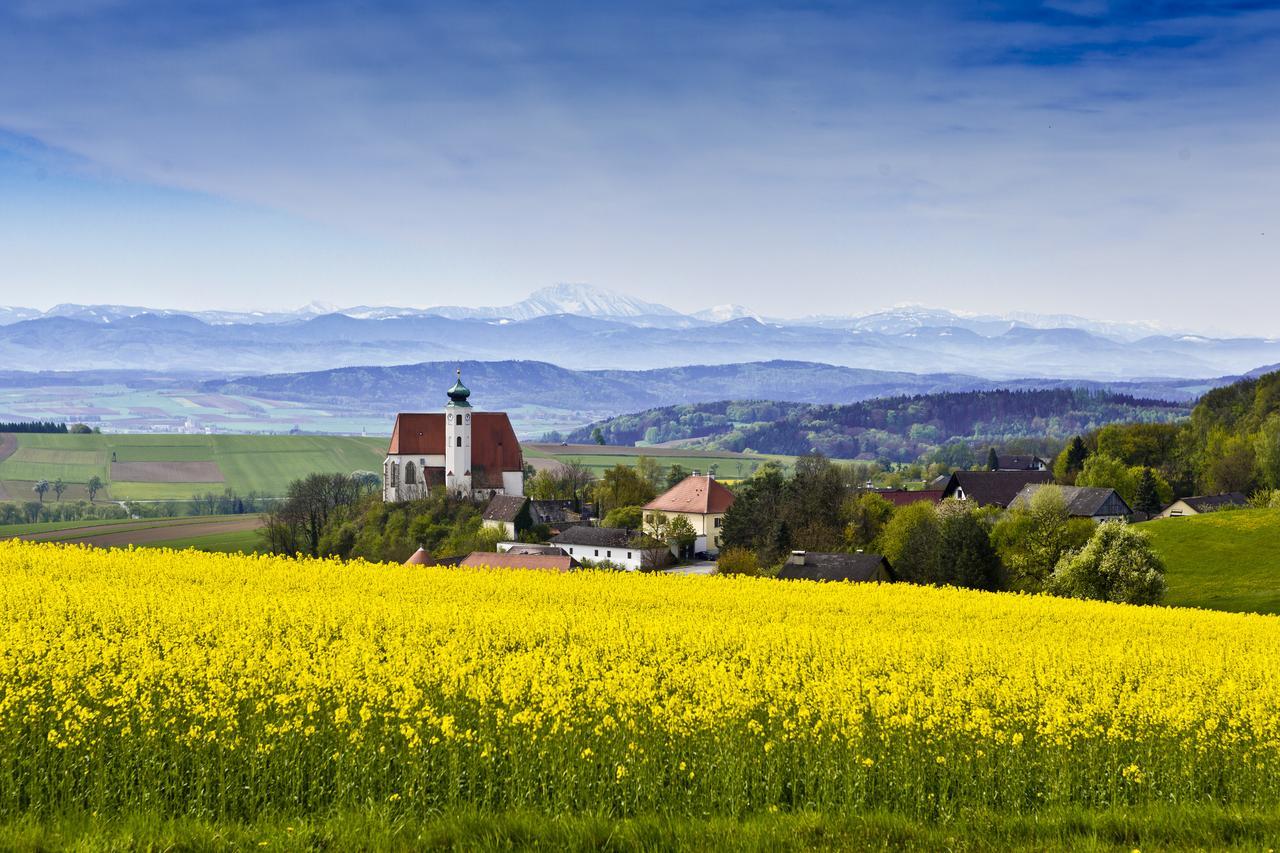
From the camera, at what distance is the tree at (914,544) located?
61.2 m

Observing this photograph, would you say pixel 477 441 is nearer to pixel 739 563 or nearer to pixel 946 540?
pixel 739 563

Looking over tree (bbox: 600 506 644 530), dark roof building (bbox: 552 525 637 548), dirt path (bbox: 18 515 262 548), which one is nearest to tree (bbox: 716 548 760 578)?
dark roof building (bbox: 552 525 637 548)

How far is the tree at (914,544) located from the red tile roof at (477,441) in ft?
153

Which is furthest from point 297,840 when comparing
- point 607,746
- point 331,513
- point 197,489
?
point 197,489

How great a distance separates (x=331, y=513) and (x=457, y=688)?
90.4 meters

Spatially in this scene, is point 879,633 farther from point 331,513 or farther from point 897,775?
point 331,513

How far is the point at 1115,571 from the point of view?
51.3 m

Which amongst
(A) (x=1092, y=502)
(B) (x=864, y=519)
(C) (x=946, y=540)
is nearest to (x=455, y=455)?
(B) (x=864, y=519)

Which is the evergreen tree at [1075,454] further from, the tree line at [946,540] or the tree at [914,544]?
the tree at [914,544]

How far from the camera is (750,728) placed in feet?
45.2

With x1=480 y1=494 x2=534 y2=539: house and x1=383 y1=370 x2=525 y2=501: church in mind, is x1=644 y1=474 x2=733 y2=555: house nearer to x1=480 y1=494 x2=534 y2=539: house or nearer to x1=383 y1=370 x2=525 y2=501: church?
x1=480 y1=494 x2=534 y2=539: house

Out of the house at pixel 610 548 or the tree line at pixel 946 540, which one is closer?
the tree line at pixel 946 540

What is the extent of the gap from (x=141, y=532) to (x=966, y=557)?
7327 centimetres

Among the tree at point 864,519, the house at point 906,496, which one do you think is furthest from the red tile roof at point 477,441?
the tree at point 864,519
